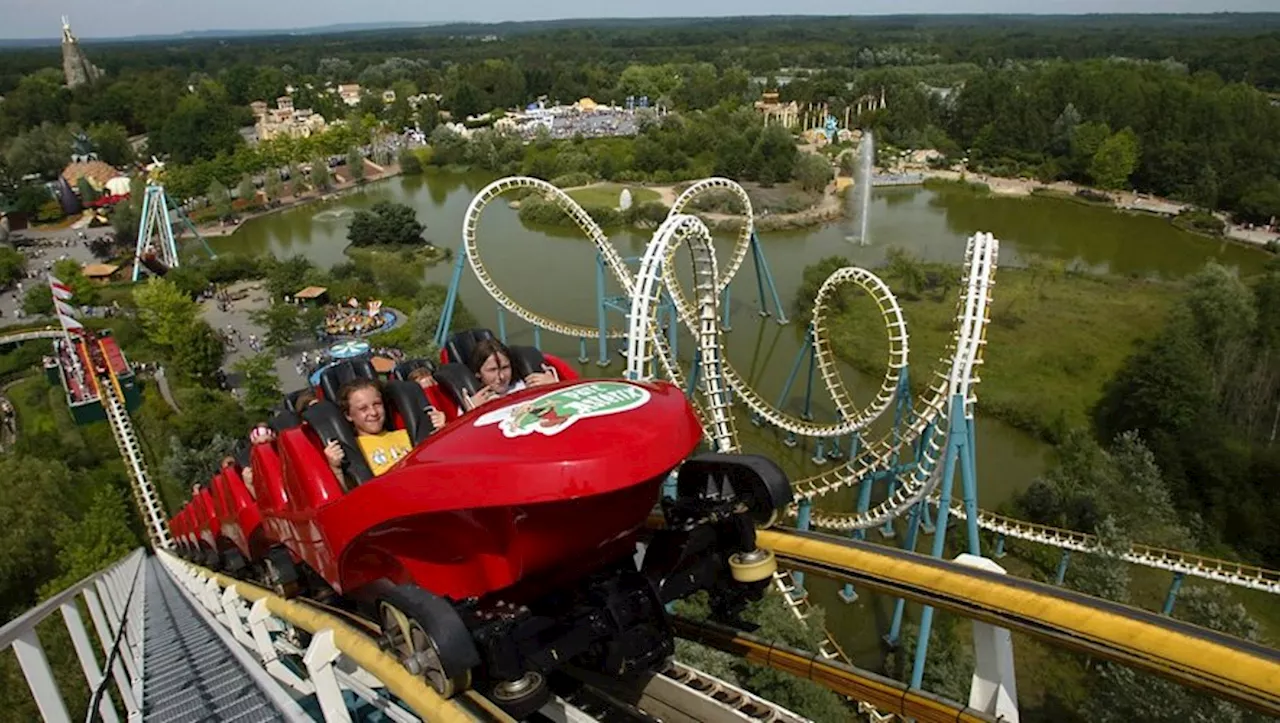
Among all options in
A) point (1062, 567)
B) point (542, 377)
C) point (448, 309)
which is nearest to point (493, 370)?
point (542, 377)

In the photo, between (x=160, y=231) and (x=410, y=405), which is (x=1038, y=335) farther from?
(x=160, y=231)

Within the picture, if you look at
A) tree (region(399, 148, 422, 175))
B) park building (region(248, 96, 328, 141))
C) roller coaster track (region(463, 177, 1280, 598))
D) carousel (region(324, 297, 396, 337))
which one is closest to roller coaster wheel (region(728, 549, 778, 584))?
roller coaster track (region(463, 177, 1280, 598))

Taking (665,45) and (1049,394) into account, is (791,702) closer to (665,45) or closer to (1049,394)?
(1049,394)

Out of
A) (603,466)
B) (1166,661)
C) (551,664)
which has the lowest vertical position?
(551,664)

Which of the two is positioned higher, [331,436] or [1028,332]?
[331,436]

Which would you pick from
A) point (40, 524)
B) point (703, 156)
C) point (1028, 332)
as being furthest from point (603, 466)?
point (703, 156)

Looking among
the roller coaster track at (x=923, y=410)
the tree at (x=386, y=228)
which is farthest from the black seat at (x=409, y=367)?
the tree at (x=386, y=228)
